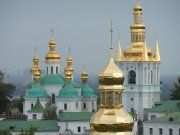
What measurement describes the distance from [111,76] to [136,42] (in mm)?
45445

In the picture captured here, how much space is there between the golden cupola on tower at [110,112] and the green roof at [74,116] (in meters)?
39.0

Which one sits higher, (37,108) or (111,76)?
(37,108)

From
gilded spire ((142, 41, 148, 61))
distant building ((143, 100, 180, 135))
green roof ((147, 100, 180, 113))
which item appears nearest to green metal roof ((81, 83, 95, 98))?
gilded spire ((142, 41, 148, 61))

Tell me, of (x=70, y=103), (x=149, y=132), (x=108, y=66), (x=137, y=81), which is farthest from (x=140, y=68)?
(x=108, y=66)

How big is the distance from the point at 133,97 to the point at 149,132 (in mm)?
11013

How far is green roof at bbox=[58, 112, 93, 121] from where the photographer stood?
→ 48772 millimetres

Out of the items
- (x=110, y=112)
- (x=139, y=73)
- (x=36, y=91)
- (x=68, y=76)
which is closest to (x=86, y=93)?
(x=68, y=76)

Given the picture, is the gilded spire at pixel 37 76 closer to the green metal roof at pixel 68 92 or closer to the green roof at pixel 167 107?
the green metal roof at pixel 68 92

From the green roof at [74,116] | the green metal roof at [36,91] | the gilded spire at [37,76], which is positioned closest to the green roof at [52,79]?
the gilded spire at [37,76]

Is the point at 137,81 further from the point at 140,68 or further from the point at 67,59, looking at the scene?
the point at 67,59

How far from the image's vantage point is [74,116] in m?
49.3

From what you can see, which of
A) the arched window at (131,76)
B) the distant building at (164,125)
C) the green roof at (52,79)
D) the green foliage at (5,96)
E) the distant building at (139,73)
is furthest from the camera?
the green foliage at (5,96)

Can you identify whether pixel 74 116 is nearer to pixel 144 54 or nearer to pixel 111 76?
pixel 144 54

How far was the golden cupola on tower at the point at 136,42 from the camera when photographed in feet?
179
